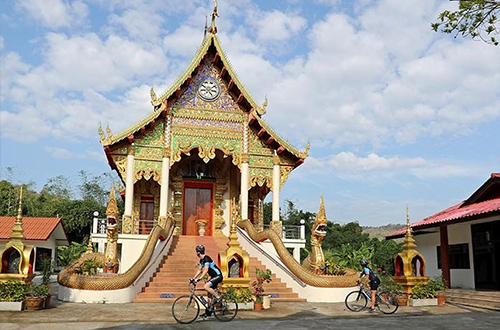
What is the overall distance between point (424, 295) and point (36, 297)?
8955 mm

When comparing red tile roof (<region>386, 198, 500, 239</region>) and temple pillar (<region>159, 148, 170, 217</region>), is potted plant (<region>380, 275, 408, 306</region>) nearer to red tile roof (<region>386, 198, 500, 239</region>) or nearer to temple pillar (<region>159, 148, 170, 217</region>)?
red tile roof (<region>386, 198, 500, 239</region>)

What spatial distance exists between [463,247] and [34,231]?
19.0 metres

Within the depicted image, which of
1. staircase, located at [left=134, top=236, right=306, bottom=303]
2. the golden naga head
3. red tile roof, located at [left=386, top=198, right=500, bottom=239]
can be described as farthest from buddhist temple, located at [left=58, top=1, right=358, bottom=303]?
red tile roof, located at [left=386, top=198, right=500, bottom=239]

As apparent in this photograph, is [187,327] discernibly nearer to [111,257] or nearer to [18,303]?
[18,303]

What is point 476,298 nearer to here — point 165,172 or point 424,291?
point 424,291

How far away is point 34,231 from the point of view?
2300 cm

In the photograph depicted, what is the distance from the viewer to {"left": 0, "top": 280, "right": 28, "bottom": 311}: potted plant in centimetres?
971

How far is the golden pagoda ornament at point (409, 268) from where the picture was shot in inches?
460

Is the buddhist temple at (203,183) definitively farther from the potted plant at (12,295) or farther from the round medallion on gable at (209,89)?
the potted plant at (12,295)

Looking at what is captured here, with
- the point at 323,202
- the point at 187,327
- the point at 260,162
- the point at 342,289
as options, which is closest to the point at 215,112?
the point at 260,162

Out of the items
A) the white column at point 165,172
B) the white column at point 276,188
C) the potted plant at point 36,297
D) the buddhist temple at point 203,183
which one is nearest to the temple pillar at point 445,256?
the buddhist temple at point 203,183

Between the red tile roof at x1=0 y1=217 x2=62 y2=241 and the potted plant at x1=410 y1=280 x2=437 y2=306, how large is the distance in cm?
1738

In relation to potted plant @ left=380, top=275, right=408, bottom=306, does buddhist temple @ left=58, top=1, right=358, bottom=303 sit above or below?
above

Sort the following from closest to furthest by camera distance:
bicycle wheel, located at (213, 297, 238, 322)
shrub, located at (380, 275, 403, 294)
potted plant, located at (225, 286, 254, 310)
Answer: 1. bicycle wheel, located at (213, 297, 238, 322)
2. potted plant, located at (225, 286, 254, 310)
3. shrub, located at (380, 275, 403, 294)
